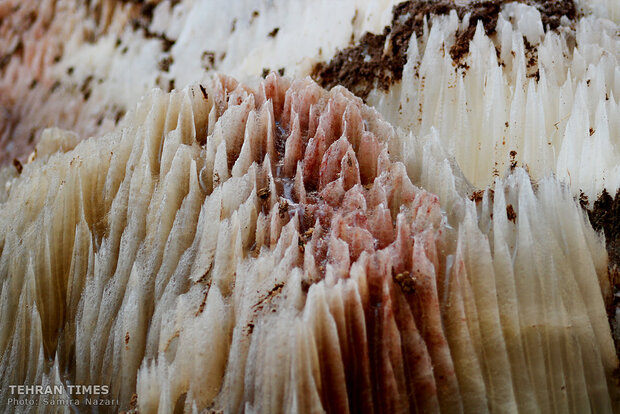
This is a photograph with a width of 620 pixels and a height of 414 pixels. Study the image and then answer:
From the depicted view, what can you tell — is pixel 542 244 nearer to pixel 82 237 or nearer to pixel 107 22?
pixel 82 237

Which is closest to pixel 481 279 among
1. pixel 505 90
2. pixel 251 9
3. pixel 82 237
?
pixel 505 90

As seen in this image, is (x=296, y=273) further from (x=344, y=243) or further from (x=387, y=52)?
(x=387, y=52)

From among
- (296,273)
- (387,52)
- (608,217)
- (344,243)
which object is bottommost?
(296,273)

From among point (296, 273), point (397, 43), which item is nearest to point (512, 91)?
point (397, 43)

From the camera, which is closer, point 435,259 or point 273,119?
point 435,259

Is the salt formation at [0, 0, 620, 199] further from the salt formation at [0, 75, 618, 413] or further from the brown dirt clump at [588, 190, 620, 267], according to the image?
the salt formation at [0, 75, 618, 413]

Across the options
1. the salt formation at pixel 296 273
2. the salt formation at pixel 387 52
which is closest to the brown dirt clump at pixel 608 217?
the salt formation at pixel 387 52
